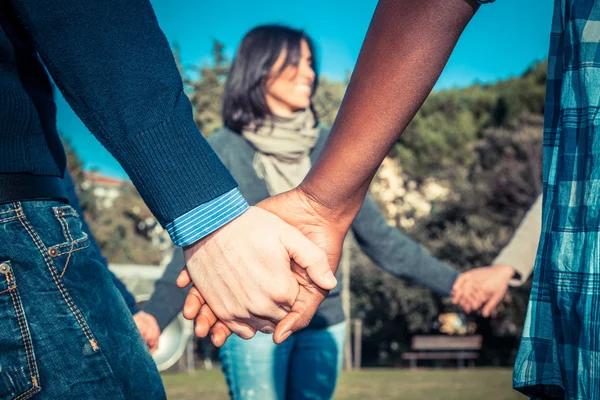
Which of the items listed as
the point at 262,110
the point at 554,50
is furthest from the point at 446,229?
Result: the point at 554,50

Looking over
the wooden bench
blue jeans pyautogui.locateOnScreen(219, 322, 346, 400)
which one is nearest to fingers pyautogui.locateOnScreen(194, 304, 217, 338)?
blue jeans pyautogui.locateOnScreen(219, 322, 346, 400)

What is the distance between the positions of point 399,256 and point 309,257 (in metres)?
1.91

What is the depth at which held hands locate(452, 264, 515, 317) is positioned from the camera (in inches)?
131

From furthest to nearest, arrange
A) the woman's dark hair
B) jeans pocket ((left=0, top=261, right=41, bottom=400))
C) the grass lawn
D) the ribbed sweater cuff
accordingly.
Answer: the grass lawn < the woman's dark hair < the ribbed sweater cuff < jeans pocket ((left=0, top=261, right=41, bottom=400))

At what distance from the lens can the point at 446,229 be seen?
23.1 m

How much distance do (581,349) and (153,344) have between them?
6.25 ft

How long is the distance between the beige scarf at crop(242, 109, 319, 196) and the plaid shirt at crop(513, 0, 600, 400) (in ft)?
5.85

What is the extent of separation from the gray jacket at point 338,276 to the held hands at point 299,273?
1.16 meters

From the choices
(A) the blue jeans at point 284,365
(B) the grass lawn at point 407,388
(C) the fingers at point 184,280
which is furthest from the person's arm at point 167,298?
(B) the grass lawn at point 407,388

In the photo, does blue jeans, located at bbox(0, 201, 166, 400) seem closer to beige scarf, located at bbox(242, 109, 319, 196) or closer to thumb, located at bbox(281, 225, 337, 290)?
thumb, located at bbox(281, 225, 337, 290)

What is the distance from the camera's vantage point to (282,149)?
3086 millimetres

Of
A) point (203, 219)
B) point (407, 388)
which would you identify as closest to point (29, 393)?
point (203, 219)

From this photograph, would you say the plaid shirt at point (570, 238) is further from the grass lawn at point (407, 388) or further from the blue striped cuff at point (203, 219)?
the grass lawn at point (407, 388)

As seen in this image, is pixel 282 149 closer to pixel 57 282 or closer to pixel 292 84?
pixel 292 84
